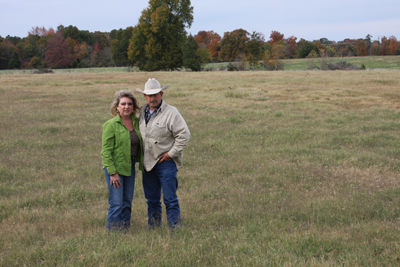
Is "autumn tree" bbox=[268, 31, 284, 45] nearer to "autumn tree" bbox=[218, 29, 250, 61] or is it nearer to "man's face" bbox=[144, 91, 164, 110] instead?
"autumn tree" bbox=[218, 29, 250, 61]

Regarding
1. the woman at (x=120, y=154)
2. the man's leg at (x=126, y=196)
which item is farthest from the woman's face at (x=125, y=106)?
the man's leg at (x=126, y=196)

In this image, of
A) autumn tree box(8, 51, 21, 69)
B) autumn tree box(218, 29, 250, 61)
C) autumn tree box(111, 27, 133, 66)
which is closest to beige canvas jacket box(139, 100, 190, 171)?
autumn tree box(218, 29, 250, 61)

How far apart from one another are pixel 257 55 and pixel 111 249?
6596 cm

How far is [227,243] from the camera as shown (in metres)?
4.04

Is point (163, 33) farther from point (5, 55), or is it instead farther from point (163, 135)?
point (163, 135)

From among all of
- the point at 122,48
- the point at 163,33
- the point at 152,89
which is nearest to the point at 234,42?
the point at 163,33

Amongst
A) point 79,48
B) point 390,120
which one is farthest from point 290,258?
point 79,48

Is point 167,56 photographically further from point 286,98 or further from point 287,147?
point 287,147

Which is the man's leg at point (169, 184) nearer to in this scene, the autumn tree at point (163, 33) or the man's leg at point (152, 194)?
the man's leg at point (152, 194)

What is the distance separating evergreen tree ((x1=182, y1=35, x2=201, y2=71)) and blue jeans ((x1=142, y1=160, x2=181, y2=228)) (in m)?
56.9

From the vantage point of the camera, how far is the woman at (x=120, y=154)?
446 centimetres

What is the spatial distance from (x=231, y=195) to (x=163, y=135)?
2.47 meters

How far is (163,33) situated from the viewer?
62.8m

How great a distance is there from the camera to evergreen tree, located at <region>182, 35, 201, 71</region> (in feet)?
197
